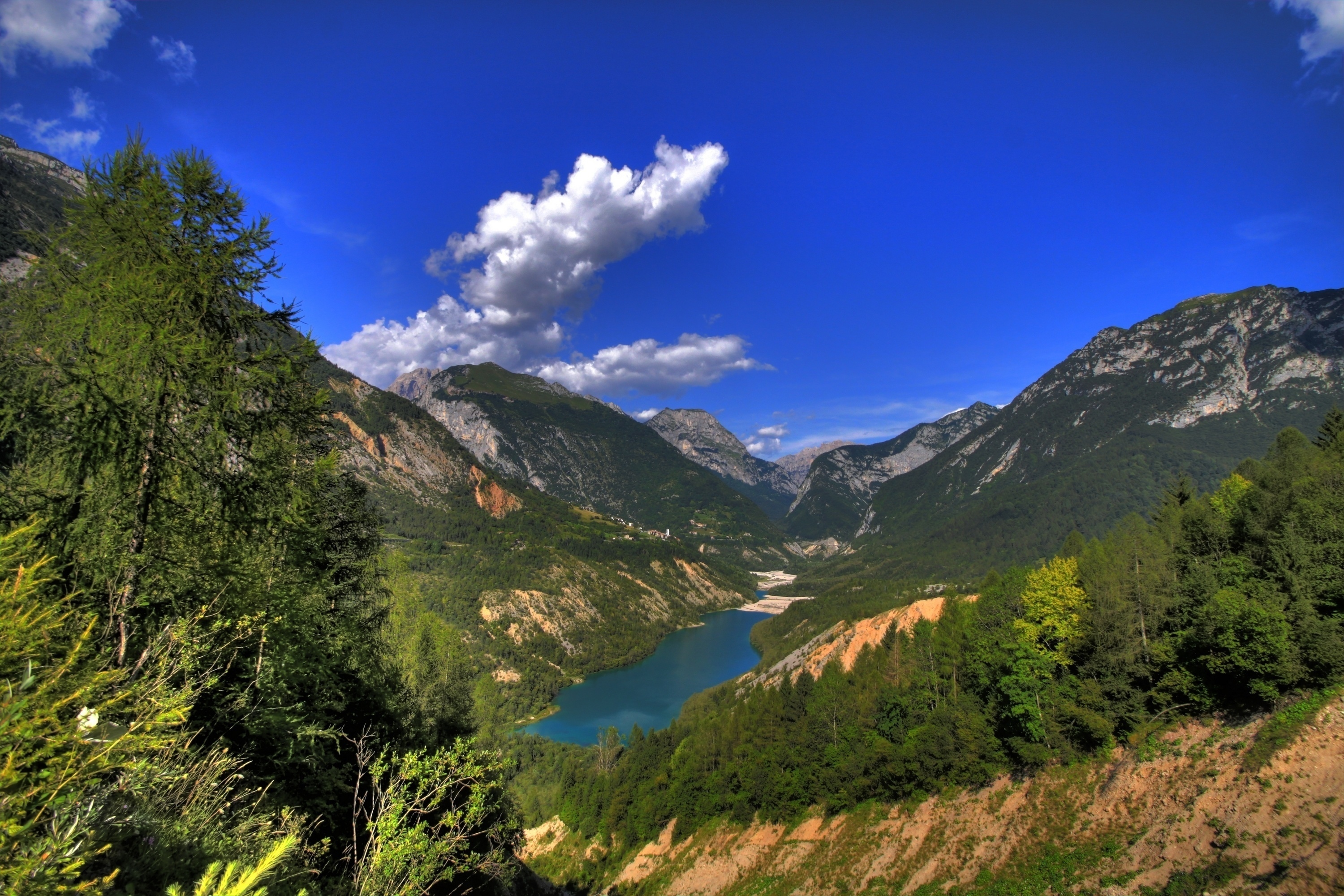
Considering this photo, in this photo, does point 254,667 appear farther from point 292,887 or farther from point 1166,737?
point 1166,737

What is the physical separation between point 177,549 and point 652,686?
122 meters

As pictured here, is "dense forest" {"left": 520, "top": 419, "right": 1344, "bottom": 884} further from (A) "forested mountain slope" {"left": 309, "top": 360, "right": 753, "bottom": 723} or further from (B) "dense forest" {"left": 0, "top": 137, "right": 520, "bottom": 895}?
(A) "forested mountain slope" {"left": 309, "top": 360, "right": 753, "bottom": 723}

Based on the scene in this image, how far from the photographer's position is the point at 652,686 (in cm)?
11869

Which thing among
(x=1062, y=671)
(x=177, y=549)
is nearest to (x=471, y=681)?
(x=177, y=549)

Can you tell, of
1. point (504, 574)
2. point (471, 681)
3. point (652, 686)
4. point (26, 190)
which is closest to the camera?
point (471, 681)

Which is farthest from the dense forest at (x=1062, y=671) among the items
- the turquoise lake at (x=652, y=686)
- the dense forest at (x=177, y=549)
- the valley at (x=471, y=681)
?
the turquoise lake at (x=652, y=686)

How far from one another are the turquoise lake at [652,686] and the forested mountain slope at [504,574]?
4902 mm

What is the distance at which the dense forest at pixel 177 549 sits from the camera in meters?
4.59

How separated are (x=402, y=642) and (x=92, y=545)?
66.4ft

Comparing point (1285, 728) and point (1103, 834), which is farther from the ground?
point (1285, 728)

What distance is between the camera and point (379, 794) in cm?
682

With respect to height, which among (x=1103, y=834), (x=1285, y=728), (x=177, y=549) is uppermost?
(x=177, y=549)

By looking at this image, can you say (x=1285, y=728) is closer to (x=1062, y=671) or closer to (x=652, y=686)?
(x=1062, y=671)

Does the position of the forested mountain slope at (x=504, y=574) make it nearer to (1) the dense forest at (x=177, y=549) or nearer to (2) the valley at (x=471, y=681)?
(2) the valley at (x=471, y=681)
